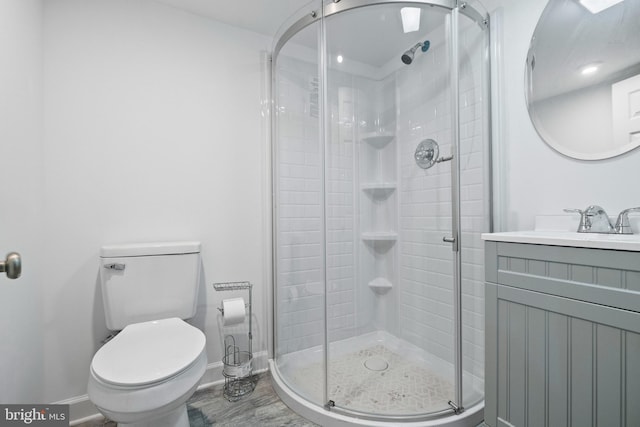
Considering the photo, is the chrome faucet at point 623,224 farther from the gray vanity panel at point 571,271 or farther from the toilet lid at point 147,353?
the toilet lid at point 147,353

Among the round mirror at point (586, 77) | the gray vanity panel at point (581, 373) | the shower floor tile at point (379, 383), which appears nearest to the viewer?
the gray vanity panel at point (581, 373)

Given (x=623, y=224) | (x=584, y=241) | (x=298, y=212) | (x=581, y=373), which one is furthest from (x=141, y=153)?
(x=623, y=224)

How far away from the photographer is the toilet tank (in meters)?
1.43

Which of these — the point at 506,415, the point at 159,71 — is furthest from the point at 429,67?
the point at 506,415

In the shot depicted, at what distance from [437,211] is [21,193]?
78.1 inches

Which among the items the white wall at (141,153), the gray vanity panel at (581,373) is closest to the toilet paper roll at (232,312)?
the white wall at (141,153)

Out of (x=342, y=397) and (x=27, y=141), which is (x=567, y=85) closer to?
(x=342, y=397)

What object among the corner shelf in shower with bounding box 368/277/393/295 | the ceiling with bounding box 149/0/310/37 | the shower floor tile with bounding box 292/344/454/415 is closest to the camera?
the shower floor tile with bounding box 292/344/454/415

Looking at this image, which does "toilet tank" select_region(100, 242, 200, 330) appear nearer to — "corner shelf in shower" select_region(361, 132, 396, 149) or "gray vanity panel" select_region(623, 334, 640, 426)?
"corner shelf in shower" select_region(361, 132, 396, 149)

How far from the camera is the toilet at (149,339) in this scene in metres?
0.99

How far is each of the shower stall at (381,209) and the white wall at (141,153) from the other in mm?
242

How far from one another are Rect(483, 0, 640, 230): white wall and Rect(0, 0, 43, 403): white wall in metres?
2.20

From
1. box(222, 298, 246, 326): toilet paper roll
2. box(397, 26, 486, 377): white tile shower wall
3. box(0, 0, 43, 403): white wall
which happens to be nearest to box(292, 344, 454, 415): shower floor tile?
box(397, 26, 486, 377): white tile shower wall

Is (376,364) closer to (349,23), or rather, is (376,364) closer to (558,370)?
(558,370)
